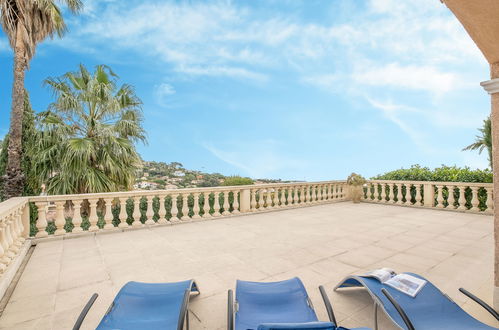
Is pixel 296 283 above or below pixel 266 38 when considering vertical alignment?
below

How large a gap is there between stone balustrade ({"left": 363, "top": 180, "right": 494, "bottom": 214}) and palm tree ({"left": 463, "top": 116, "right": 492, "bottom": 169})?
730 centimetres

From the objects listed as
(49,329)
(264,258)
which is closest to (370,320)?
(264,258)

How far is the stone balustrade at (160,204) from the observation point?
17.5 ft

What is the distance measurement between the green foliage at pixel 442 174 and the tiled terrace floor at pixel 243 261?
8.28ft

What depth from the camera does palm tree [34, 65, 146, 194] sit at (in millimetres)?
7988

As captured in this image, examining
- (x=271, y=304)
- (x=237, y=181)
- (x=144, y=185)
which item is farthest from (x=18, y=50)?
(x=271, y=304)

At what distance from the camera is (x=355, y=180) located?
10031mm

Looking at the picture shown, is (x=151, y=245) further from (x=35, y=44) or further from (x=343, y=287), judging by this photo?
(x=35, y=44)

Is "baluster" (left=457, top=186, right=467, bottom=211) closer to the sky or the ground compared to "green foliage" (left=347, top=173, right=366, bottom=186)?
closer to the ground

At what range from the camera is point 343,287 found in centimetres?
289

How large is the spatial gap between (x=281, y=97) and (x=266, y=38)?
357cm

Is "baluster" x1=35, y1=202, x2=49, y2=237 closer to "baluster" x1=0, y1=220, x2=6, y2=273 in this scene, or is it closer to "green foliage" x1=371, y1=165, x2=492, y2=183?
"baluster" x1=0, y1=220, x2=6, y2=273


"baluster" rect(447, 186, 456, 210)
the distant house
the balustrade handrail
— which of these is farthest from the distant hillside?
"baluster" rect(447, 186, 456, 210)

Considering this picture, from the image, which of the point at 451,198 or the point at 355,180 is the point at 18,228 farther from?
the point at 451,198
